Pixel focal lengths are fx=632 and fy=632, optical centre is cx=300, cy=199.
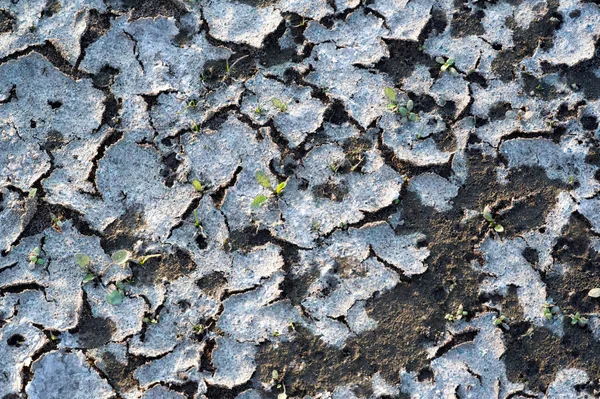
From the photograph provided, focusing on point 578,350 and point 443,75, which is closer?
point 578,350

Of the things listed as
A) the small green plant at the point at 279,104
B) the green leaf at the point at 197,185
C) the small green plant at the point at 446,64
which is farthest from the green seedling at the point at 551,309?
the green leaf at the point at 197,185

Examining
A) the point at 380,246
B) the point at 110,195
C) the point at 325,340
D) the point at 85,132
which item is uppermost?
the point at 85,132

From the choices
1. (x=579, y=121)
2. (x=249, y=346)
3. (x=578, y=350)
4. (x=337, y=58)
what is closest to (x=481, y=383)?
(x=578, y=350)

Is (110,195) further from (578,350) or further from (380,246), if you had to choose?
(578,350)

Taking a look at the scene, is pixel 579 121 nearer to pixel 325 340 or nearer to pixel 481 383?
pixel 481 383

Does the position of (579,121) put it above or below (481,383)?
above

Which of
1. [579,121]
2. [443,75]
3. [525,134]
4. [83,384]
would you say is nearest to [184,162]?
[83,384]

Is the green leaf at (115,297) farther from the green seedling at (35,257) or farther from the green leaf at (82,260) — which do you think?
the green seedling at (35,257)
